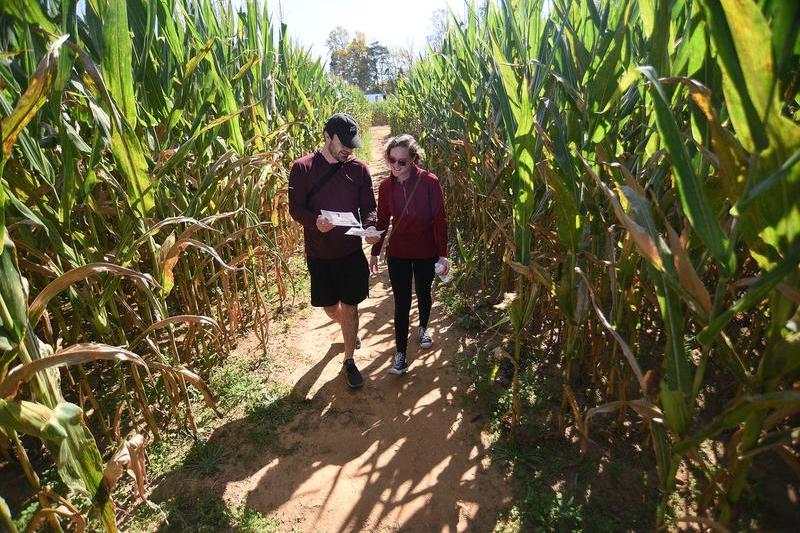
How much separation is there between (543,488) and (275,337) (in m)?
2.17

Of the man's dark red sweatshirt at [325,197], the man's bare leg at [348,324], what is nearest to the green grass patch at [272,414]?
the man's bare leg at [348,324]

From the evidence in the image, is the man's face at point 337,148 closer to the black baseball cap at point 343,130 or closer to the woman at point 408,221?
the black baseball cap at point 343,130

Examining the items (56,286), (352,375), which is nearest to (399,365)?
(352,375)

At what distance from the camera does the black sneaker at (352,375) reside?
2.72 m

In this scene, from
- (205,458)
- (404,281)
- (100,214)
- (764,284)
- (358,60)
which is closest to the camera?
(764,284)

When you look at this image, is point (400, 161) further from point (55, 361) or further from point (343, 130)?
point (55, 361)

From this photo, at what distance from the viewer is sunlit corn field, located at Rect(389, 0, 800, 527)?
2.79 ft

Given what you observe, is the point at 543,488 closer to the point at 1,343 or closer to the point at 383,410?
the point at 383,410

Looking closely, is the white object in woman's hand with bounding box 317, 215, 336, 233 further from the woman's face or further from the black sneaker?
the black sneaker

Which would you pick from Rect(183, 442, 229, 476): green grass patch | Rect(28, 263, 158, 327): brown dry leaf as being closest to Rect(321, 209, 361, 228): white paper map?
Rect(28, 263, 158, 327): brown dry leaf

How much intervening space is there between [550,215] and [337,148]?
52.8 inches

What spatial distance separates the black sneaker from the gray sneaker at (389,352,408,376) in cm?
22

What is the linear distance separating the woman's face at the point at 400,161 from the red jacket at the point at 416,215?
5 cm

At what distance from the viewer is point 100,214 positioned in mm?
1801
